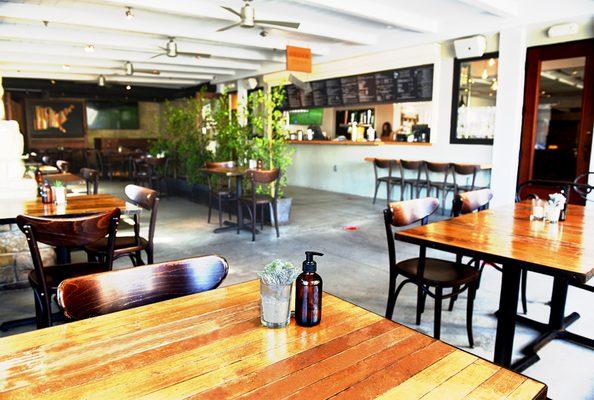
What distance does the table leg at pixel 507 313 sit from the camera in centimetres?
210

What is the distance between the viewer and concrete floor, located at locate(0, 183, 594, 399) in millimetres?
2514

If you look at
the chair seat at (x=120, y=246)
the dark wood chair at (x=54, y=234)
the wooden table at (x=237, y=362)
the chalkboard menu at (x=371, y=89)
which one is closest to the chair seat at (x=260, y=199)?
the chair seat at (x=120, y=246)

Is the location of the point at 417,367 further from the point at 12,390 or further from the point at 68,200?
the point at 68,200

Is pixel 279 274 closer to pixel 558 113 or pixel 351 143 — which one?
pixel 351 143

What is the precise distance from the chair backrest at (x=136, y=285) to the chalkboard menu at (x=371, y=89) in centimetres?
653

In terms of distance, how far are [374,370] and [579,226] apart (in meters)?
2.07

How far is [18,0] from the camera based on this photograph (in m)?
5.75

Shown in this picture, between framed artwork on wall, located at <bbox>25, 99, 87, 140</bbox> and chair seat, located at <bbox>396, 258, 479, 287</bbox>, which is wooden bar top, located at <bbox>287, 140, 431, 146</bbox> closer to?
chair seat, located at <bbox>396, 258, 479, 287</bbox>

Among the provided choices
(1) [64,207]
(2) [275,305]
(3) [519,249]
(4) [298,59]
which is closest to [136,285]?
(2) [275,305]

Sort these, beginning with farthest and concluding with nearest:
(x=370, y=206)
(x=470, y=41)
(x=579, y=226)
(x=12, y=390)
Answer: (x=370, y=206)
(x=470, y=41)
(x=579, y=226)
(x=12, y=390)

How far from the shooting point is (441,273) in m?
2.59

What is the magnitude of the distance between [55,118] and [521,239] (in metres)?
15.8

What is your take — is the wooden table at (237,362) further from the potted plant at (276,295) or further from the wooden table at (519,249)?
the wooden table at (519,249)

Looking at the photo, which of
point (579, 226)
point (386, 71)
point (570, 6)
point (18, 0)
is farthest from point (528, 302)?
point (18, 0)
